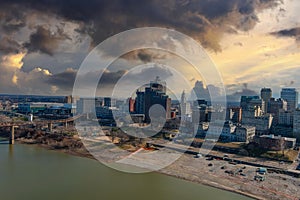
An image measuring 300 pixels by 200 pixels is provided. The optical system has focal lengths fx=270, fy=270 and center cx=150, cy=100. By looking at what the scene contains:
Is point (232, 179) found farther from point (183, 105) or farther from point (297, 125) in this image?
point (183, 105)

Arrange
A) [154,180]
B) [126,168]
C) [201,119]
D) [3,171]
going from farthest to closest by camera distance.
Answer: [201,119], [126,168], [3,171], [154,180]

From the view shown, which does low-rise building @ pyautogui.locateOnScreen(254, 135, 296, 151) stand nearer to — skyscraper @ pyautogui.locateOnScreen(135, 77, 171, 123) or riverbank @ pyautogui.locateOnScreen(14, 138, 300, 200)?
riverbank @ pyautogui.locateOnScreen(14, 138, 300, 200)

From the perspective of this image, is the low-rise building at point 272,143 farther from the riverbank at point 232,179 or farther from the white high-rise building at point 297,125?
the white high-rise building at point 297,125

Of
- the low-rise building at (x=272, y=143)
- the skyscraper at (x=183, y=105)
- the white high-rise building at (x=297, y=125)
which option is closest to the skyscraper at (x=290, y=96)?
the skyscraper at (x=183, y=105)

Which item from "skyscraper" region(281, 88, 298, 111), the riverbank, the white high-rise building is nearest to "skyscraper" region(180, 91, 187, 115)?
"skyscraper" region(281, 88, 298, 111)

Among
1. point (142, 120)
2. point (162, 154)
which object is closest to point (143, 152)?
point (162, 154)

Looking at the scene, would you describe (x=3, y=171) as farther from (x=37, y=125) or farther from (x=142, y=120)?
(x=142, y=120)
